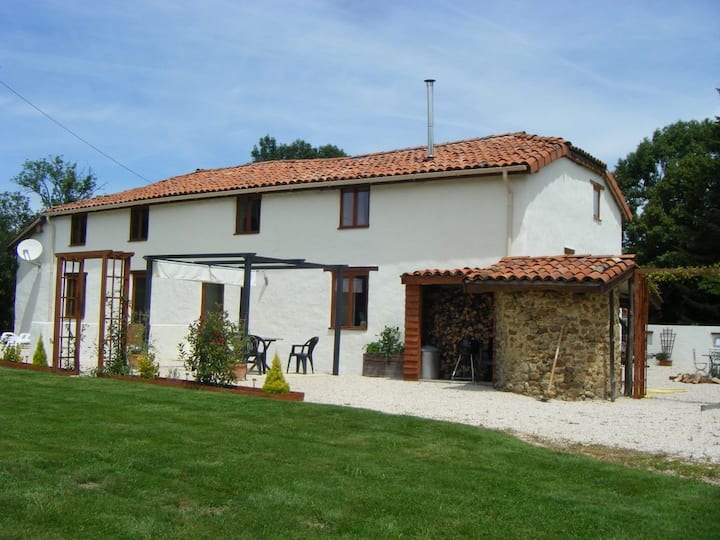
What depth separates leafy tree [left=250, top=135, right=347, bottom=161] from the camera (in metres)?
48.4

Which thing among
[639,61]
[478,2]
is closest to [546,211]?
[639,61]

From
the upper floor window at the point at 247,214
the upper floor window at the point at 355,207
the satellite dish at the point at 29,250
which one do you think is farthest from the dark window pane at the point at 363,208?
the satellite dish at the point at 29,250

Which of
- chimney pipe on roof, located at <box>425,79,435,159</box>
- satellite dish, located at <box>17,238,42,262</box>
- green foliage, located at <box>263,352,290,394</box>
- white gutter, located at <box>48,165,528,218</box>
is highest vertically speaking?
chimney pipe on roof, located at <box>425,79,435,159</box>

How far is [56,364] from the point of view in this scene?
14.7 m

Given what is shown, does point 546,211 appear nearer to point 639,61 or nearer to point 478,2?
point 639,61

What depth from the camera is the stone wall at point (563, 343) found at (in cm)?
1322

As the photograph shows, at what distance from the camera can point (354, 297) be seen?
18.6 meters

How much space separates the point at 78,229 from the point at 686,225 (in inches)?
1006

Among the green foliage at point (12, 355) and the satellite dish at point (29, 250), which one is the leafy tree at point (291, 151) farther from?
the green foliage at point (12, 355)

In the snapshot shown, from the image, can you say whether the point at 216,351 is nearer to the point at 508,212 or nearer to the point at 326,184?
the point at 508,212

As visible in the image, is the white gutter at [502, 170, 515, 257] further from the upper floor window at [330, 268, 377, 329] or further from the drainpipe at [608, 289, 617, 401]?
the upper floor window at [330, 268, 377, 329]

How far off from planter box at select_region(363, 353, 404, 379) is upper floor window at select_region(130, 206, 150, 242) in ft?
31.3

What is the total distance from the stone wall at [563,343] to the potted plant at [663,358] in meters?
13.5

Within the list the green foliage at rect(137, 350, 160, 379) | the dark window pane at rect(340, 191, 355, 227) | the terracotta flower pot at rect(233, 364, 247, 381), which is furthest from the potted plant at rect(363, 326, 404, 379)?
the green foliage at rect(137, 350, 160, 379)
